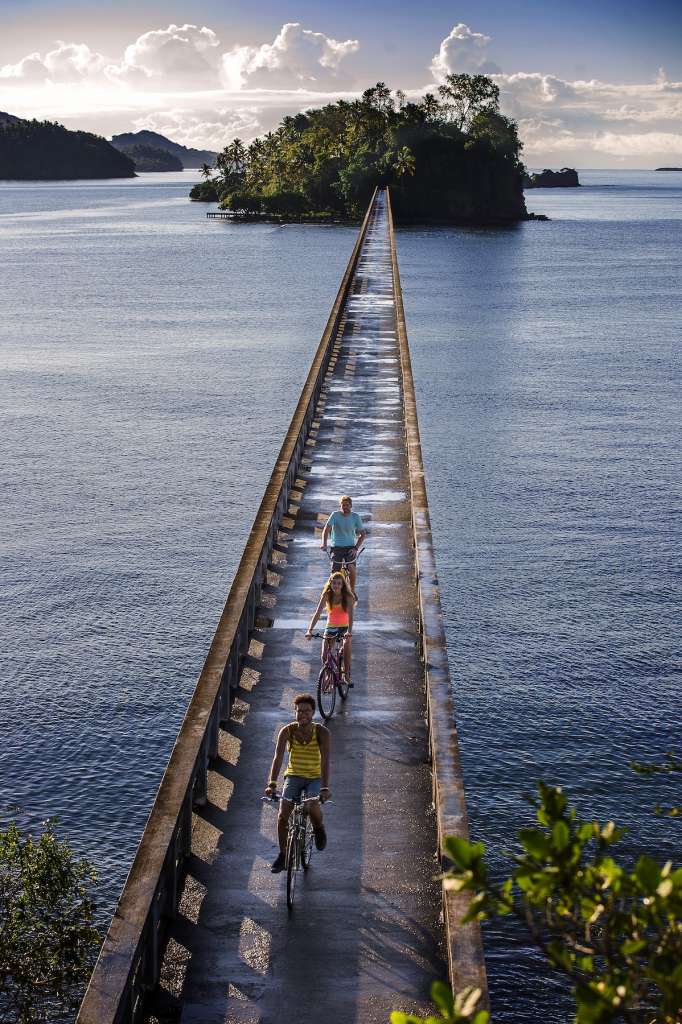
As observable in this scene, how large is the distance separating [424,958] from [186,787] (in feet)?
9.61

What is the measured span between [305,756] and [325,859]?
1328mm

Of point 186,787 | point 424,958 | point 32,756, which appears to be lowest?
point 32,756

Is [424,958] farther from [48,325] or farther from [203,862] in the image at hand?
[48,325]

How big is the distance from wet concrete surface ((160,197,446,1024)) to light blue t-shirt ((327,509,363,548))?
148 cm

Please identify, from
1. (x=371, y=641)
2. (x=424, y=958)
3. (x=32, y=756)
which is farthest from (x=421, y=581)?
(x=32, y=756)

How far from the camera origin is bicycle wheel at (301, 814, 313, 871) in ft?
40.4

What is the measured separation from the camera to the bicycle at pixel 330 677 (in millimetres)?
16156

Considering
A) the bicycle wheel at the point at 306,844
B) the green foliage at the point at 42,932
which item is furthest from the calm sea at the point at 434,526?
the bicycle wheel at the point at 306,844

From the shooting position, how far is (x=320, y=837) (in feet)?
40.7

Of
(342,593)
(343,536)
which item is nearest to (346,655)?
(342,593)

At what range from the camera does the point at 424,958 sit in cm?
1119

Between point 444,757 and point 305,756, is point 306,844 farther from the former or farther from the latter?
point 444,757

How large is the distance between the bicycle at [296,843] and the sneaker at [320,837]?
4.2 inches

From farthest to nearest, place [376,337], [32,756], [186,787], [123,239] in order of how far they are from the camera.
Answer: [123,239] < [376,337] < [32,756] < [186,787]
